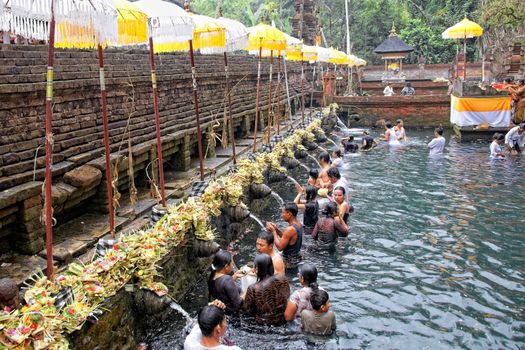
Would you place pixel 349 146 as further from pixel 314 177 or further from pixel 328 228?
pixel 328 228

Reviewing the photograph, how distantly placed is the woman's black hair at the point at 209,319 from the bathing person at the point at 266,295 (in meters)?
1.69

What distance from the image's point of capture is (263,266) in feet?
21.9

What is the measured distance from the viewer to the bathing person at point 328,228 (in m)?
9.84

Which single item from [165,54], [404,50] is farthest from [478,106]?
[404,50]

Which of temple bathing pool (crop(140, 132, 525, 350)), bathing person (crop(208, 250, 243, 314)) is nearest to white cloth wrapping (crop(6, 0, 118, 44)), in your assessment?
bathing person (crop(208, 250, 243, 314))

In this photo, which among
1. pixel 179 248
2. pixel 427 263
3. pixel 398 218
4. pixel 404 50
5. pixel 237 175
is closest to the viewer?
pixel 179 248

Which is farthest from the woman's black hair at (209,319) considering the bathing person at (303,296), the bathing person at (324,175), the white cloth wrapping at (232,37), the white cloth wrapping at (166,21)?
the bathing person at (324,175)

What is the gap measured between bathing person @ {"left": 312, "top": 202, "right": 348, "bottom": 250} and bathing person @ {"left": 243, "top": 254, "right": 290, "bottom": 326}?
10.2ft

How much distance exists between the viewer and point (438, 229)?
449 inches

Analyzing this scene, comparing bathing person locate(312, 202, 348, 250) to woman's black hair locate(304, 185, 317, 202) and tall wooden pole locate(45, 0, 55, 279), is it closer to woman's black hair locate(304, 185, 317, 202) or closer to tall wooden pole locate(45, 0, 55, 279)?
woman's black hair locate(304, 185, 317, 202)

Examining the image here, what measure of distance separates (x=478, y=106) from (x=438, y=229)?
13.8 meters

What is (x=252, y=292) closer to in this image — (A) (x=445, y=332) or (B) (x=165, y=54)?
(A) (x=445, y=332)

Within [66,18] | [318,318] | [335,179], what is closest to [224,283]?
[318,318]

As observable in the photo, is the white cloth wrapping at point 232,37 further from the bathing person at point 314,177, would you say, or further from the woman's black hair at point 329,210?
the woman's black hair at point 329,210
